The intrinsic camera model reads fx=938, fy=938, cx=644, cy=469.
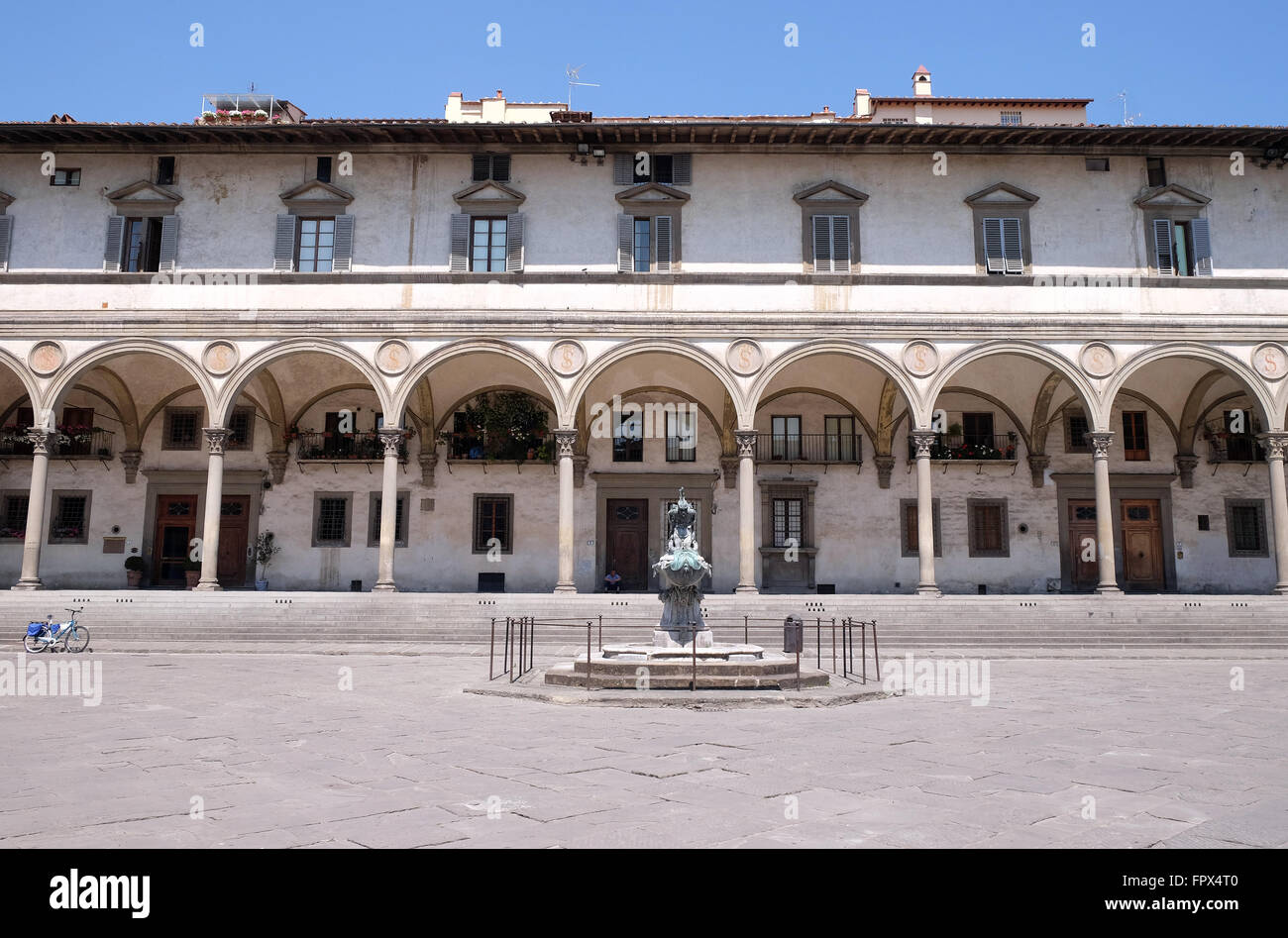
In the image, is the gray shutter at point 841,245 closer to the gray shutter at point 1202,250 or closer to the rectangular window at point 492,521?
the gray shutter at point 1202,250

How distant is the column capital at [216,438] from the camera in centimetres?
1981

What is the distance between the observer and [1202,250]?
21531mm

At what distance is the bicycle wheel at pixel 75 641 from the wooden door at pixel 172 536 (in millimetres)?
8154

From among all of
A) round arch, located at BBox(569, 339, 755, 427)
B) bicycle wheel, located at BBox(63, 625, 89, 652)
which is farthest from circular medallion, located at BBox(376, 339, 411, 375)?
bicycle wheel, located at BBox(63, 625, 89, 652)

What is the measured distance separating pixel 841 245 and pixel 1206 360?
8129mm

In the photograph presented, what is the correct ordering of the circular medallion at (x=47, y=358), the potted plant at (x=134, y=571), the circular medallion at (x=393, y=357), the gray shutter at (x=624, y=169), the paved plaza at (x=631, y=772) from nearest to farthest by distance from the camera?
the paved plaza at (x=631, y=772)
the circular medallion at (x=393, y=357)
the circular medallion at (x=47, y=358)
the gray shutter at (x=624, y=169)
the potted plant at (x=134, y=571)

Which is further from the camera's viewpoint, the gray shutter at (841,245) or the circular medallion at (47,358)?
the gray shutter at (841,245)

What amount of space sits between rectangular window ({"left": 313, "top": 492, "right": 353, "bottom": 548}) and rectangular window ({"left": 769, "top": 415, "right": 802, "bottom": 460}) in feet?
35.1

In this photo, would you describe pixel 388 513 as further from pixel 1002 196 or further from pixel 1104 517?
pixel 1002 196

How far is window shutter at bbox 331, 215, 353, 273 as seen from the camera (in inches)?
845

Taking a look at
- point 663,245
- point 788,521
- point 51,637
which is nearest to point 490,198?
point 663,245

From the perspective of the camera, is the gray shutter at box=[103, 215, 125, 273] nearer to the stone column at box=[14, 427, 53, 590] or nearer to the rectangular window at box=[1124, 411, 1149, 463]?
the stone column at box=[14, 427, 53, 590]

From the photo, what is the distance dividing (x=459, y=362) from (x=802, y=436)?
342 inches

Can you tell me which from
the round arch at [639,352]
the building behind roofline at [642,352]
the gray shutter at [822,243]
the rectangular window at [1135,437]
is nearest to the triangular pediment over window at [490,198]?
the building behind roofline at [642,352]
